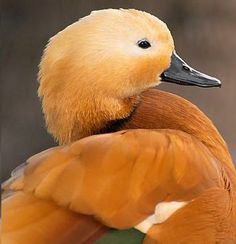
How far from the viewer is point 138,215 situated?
2.89 ft

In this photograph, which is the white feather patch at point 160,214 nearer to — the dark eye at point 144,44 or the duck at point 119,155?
the duck at point 119,155

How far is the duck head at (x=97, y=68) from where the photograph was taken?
0.98 m

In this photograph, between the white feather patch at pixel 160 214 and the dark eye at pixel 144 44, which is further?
the dark eye at pixel 144 44

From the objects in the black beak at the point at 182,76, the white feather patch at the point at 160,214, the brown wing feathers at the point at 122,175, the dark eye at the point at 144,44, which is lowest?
the white feather patch at the point at 160,214

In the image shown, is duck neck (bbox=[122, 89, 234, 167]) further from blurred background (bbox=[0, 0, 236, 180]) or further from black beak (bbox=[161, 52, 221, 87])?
blurred background (bbox=[0, 0, 236, 180])

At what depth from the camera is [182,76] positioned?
42.2 inches

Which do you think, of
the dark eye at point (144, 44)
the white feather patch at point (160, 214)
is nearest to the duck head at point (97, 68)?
the dark eye at point (144, 44)

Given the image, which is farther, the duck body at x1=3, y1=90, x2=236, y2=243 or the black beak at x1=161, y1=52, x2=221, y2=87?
the black beak at x1=161, y1=52, x2=221, y2=87

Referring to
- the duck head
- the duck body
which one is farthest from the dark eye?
the duck body

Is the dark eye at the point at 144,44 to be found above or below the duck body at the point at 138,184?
above

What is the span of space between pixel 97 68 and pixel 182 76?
0.44 feet

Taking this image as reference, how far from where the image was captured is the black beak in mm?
1059

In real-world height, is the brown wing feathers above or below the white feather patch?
above

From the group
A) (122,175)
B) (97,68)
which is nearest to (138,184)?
(122,175)
